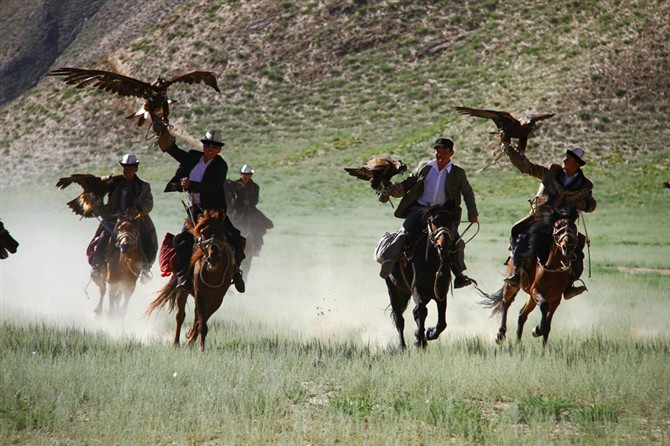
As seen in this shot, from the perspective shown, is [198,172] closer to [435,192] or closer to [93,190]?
[435,192]

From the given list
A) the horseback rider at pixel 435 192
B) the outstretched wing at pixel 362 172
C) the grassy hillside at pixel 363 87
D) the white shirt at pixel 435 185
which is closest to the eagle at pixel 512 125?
the horseback rider at pixel 435 192

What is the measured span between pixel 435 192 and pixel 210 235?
9.26 ft

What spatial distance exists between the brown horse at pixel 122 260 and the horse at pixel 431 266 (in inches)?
A: 191

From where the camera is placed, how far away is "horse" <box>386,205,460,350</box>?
1107cm

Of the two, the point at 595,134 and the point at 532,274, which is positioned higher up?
the point at 595,134

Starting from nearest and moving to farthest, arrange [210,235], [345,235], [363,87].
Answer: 1. [210,235]
2. [345,235]
3. [363,87]

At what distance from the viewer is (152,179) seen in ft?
187

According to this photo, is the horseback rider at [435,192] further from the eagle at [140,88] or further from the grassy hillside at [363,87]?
the grassy hillside at [363,87]

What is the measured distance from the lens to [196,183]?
11.4 meters

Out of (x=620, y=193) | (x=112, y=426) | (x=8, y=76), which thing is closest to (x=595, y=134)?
(x=620, y=193)

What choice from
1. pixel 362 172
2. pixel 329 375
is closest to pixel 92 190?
pixel 362 172

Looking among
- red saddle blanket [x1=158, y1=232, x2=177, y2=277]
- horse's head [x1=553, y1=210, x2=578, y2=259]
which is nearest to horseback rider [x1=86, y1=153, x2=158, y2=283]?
red saddle blanket [x1=158, y1=232, x2=177, y2=277]

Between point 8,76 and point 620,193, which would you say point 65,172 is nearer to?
point 620,193

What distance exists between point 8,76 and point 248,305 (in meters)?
97.9
